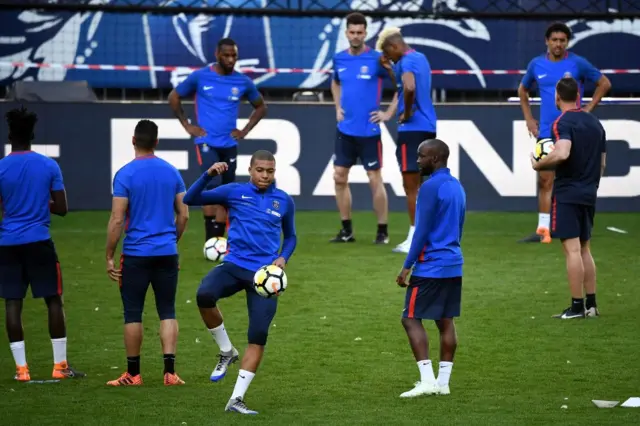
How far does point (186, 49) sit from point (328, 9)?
2.42 m

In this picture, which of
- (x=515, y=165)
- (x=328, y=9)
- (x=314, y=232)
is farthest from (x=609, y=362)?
(x=328, y=9)

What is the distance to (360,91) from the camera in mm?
15602

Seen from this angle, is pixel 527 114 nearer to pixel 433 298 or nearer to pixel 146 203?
pixel 433 298

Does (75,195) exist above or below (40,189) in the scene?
below

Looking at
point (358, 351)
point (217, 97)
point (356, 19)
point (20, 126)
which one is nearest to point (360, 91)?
point (356, 19)

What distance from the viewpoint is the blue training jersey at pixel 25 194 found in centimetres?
886

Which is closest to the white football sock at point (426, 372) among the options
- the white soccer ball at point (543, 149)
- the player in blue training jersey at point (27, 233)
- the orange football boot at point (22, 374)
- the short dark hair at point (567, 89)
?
the player in blue training jersey at point (27, 233)

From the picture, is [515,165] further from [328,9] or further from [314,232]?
[328,9]

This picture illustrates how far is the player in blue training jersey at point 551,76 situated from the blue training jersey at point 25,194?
7.26 m

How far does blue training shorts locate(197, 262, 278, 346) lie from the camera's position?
783cm

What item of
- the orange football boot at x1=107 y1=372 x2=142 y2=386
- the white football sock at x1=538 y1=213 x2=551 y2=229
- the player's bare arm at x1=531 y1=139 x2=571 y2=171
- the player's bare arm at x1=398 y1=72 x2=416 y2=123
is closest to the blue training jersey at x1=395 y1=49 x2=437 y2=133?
the player's bare arm at x1=398 y1=72 x2=416 y2=123

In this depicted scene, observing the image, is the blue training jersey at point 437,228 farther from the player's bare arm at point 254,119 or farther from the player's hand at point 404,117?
the player's bare arm at point 254,119

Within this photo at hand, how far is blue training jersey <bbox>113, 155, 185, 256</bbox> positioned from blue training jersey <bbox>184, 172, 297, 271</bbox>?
291mm

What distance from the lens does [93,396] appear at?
8141 millimetres
